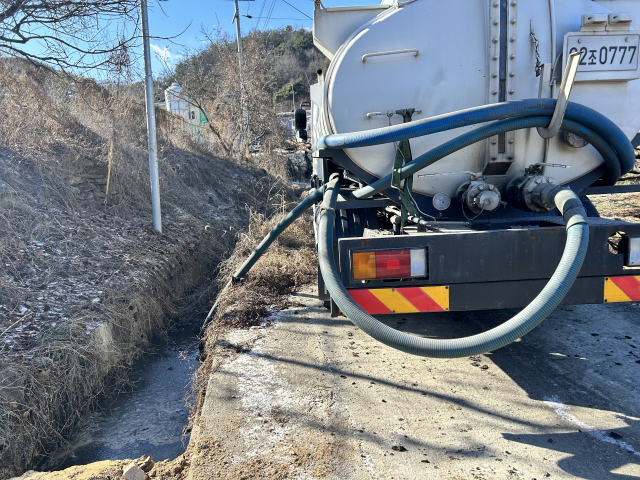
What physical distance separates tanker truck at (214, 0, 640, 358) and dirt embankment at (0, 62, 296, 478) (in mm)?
2339

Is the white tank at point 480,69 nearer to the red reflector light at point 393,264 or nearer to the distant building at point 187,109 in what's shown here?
the red reflector light at point 393,264

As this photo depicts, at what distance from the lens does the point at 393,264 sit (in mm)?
2867

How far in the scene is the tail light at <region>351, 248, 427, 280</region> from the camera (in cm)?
285

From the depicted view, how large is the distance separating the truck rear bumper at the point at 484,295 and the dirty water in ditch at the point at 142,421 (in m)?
1.69

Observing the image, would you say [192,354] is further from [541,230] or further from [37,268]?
[541,230]

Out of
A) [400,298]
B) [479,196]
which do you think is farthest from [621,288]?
[400,298]

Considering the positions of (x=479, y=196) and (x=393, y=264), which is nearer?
(x=393, y=264)

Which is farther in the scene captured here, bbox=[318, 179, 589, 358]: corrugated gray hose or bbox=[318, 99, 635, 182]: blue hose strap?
bbox=[318, 99, 635, 182]: blue hose strap

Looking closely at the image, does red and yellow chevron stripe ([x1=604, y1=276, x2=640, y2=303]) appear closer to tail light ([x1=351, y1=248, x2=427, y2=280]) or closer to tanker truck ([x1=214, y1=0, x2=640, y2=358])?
tanker truck ([x1=214, y1=0, x2=640, y2=358])

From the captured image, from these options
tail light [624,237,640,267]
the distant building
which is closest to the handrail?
tail light [624,237,640,267]

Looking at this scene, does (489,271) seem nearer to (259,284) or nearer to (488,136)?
(488,136)

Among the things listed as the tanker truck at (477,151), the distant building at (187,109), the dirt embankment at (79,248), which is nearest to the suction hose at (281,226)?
the tanker truck at (477,151)

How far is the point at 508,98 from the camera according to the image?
128 inches

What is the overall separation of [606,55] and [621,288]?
1.58m
